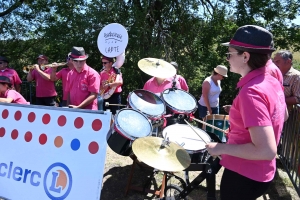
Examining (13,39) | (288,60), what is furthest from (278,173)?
(13,39)

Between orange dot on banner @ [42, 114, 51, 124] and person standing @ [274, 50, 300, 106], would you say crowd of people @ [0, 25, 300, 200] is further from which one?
person standing @ [274, 50, 300, 106]

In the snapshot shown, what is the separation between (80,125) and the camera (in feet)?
8.38

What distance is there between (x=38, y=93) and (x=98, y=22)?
119 inches

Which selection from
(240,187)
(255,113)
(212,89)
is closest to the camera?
(255,113)

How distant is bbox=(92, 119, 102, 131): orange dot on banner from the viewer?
248 cm

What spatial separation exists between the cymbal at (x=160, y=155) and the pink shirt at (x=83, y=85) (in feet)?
6.10

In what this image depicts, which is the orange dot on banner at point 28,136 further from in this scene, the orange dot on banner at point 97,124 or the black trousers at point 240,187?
the black trousers at point 240,187

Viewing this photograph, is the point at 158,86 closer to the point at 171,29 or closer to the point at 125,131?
the point at 125,131

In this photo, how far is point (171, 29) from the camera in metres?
9.05

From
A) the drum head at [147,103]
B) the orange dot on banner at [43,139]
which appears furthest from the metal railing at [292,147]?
the orange dot on banner at [43,139]

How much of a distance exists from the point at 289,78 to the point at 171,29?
5421mm

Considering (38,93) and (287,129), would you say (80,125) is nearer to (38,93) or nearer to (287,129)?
(287,129)

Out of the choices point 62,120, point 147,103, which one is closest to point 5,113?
point 62,120

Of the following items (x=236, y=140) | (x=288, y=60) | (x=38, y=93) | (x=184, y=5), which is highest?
(x=184, y=5)
